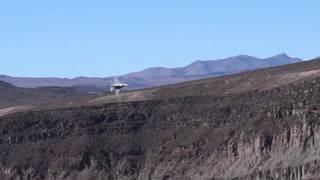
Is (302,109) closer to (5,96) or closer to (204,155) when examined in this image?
(204,155)

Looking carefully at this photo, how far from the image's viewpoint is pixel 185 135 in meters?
104

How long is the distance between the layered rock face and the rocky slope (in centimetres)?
10

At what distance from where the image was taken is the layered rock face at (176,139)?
94.8 meters

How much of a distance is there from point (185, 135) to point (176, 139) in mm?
926

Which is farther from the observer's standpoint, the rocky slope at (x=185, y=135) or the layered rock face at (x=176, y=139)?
the rocky slope at (x=185, y=135)

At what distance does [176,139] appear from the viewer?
342 feet

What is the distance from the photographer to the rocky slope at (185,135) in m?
95.1

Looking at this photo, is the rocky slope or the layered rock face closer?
the layered rock face

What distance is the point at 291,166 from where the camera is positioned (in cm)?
9125

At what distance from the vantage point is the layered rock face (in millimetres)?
94812

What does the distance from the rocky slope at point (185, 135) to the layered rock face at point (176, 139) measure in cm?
10

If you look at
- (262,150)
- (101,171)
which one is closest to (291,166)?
(262,150)

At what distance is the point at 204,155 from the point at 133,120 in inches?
458

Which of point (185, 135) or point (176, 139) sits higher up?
point (185, 135)
